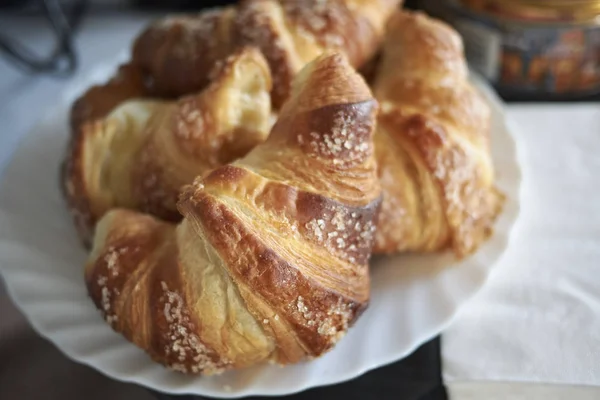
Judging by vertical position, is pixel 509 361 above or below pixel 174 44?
below

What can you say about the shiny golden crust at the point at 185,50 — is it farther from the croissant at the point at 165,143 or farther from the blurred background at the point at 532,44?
the blurred background at the point at 532,44

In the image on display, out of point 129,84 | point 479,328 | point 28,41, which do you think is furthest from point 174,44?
point 28,41

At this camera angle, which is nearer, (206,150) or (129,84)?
(206,150)

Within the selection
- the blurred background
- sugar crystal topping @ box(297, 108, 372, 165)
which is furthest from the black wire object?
sugar crystal topping @ box(297, 108, 372, 165)

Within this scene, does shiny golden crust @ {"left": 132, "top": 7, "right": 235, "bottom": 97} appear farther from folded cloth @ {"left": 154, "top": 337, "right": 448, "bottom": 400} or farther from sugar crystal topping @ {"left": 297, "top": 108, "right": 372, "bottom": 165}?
folded cloth @ {"left": 154, "top": 337, "right": 448, "bottom": 400}

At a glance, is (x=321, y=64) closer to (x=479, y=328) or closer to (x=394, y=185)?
(x=394, y=185)

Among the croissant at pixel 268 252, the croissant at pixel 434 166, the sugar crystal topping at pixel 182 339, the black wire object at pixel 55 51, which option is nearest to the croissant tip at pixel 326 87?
the croissant at pixel 268 252

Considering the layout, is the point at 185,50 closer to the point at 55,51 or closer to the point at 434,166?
the point at 434,166
